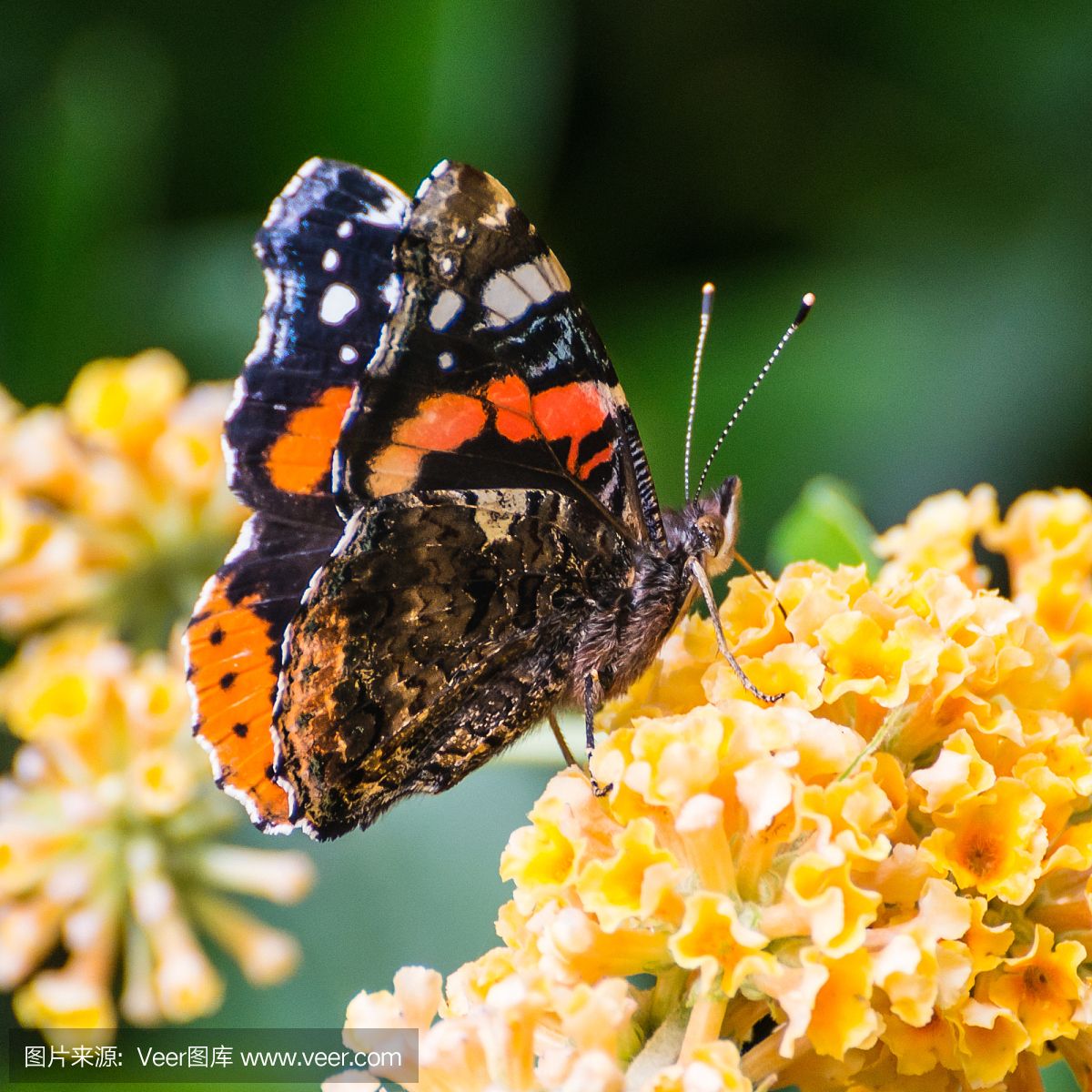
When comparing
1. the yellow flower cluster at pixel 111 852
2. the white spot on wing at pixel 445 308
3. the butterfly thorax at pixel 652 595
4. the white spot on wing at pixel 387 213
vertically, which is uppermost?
the white spot on wing at pixel 387 213

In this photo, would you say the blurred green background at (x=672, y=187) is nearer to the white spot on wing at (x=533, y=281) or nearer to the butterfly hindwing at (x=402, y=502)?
the butterfly hindwing at (x=402, y=502)

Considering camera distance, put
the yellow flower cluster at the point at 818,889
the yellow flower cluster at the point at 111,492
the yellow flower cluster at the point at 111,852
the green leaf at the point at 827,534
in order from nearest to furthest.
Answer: the yellow flower cluster at the point at 818,889 < the green leaf at the point at 827,534 < the yellow flower cluster at the point at 111,852 < the yellow flower cluster at the point at 111,492

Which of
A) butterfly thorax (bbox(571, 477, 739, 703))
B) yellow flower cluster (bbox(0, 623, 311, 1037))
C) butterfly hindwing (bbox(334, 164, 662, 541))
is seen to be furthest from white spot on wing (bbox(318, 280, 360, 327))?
yellow flower cluster (bbox(0, 623, 311, 1037))

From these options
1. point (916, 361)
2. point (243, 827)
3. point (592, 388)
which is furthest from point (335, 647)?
point (916, 361)

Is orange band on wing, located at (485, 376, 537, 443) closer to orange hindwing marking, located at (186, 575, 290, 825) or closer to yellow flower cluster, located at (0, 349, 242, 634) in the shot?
orange hindwing marking, located at (186, 575, 290, 825)

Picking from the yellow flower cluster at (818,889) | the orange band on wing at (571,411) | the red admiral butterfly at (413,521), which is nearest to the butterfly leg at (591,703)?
the red admiral butterfly at (413,521)
